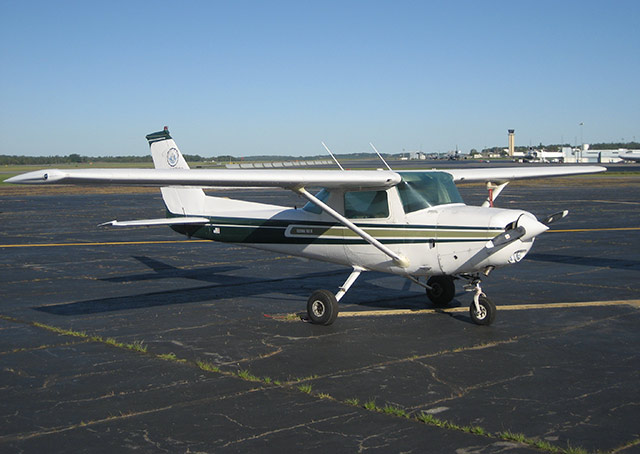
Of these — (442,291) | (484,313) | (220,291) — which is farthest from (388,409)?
(220,291)

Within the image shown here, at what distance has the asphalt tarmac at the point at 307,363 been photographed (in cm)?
612

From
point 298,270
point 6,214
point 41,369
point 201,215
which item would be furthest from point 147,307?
point 6,214

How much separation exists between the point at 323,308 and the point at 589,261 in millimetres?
8470

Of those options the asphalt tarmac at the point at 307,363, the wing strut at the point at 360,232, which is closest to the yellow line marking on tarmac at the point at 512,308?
the asphalt tarmac at the point at 307,363

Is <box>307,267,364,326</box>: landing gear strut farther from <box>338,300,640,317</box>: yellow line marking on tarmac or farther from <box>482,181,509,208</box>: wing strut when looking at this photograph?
<box>482,181,509,208</box>: wing strut

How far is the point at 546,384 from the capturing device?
746 cm

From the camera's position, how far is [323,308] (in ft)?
34.0

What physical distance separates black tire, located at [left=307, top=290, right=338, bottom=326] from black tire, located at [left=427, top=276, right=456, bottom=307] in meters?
2.05

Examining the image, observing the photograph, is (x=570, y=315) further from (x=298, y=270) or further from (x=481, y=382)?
(x=298, y=270)

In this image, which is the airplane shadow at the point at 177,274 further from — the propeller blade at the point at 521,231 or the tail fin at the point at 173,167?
the propeller blade at the point at 521,231

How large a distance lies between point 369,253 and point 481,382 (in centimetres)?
345

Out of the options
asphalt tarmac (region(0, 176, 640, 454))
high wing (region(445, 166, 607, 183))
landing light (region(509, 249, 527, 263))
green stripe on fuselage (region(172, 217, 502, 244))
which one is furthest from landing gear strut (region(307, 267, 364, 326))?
high wing (region(445, 166, 607, 183))

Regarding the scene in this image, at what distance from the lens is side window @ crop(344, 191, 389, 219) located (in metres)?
10.5

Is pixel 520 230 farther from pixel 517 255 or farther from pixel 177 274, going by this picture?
pixel 177 274
